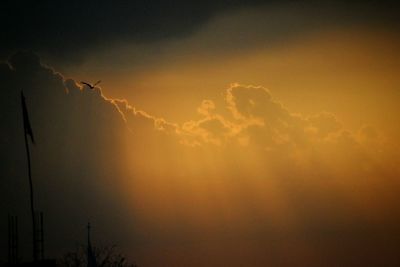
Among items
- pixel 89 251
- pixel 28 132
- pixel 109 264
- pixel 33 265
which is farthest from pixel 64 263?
pixel 33 265

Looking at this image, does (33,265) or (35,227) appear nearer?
(33,265)

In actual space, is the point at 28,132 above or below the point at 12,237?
above

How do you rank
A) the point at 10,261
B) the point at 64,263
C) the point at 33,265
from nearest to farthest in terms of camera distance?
the point at 33,265 < the point at 10,261 < the point at 64,263

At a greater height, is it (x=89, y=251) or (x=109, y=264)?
(x=109, y=264)

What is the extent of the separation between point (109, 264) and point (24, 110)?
4631 cm

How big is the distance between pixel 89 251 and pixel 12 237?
8.08m

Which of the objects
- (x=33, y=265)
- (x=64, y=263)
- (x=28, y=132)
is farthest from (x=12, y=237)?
(x=64, y=263)

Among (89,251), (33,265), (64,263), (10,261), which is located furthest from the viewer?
(64,263)

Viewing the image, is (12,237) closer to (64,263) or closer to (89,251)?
(89,251)

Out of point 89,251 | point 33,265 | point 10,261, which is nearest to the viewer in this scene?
point 33,265

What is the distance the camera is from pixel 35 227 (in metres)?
66.9

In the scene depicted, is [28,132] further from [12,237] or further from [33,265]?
[33,265]

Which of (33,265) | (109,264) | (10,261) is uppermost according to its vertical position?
(109,264)

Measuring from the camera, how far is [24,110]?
218 feet
